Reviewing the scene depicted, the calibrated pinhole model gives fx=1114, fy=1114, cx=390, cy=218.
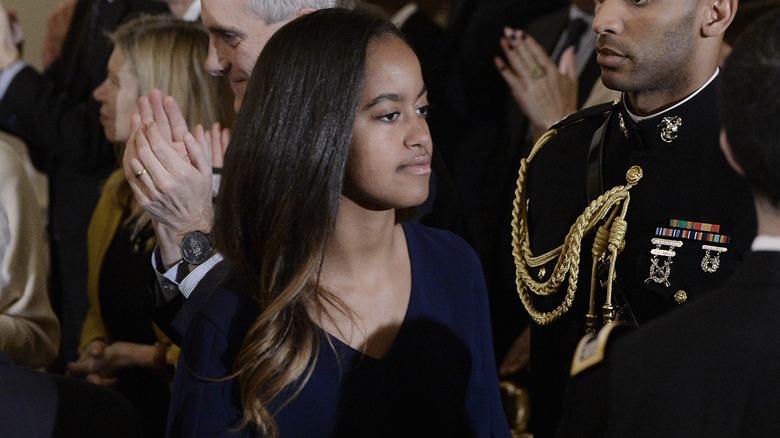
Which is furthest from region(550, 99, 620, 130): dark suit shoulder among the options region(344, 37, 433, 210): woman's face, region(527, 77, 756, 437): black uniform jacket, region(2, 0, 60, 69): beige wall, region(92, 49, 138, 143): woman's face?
region(2, 0, 60, 69): beige wall

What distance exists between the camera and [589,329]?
6.99ft

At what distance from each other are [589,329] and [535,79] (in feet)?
4.54

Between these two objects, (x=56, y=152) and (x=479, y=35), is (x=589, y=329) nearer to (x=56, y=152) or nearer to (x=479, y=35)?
(x=479, y=35)

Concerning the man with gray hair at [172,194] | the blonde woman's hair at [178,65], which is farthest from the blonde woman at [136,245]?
the man with gray hair at [172,194]

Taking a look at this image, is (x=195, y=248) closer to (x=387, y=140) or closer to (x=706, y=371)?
(x=387, y=140)

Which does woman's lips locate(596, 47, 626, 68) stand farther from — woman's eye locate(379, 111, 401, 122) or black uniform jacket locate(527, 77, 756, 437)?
woman's eye locate(379, 111, 401, 122)

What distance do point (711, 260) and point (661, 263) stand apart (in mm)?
94

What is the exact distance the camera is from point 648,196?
7.00 feet

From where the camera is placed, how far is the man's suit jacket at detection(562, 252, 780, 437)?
130 cm

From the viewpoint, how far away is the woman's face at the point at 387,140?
1.92m

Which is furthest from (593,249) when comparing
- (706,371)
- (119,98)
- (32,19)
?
(32,19)

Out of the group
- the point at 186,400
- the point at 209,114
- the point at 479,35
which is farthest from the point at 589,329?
the point at 479,35

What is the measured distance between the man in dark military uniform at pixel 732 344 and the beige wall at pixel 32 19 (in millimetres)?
5102

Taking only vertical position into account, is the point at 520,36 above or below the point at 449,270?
above
